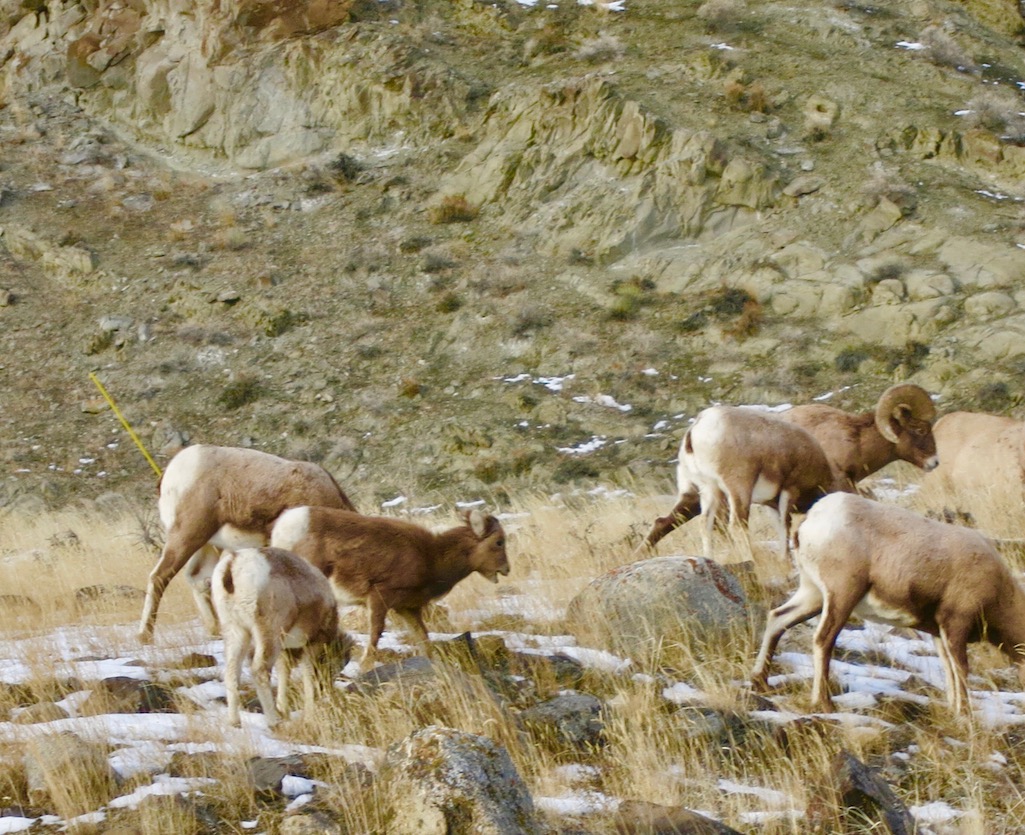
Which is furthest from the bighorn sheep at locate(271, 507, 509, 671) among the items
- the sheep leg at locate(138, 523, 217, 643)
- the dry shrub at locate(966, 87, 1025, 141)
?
the dry shrub at locate(966, 87, 1025, 141)

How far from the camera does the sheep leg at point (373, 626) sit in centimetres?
753

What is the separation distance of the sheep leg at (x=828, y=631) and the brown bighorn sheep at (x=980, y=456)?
5629 mm

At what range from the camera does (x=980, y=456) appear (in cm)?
1280

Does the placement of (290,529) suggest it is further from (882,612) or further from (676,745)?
(882,612)

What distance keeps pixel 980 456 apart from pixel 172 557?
8.28m

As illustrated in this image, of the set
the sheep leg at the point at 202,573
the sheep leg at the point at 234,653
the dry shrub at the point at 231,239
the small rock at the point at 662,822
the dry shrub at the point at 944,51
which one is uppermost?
the small rock at the point at 662,822

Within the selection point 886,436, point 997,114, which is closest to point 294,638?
point 886,436

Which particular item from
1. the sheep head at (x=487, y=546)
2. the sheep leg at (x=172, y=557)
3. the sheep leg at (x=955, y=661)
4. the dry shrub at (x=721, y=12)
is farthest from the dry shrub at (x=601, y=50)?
the sheep leg at (x=955, y=661)

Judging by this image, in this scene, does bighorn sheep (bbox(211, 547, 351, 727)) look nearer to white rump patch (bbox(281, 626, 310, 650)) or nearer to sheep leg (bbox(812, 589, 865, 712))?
white rump patch (bbox(281, 626, 310, 650))

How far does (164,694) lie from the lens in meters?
6.60

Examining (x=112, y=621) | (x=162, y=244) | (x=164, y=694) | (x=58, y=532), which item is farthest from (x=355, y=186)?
(x=164, y=694)

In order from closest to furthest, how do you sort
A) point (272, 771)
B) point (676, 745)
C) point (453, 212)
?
point (272, 771) → point (676, 745) → point (453, 212)

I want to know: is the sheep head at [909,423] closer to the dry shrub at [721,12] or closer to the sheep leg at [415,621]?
the sheep leg at [415,621]

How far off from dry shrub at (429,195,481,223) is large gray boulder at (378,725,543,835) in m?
29.3
